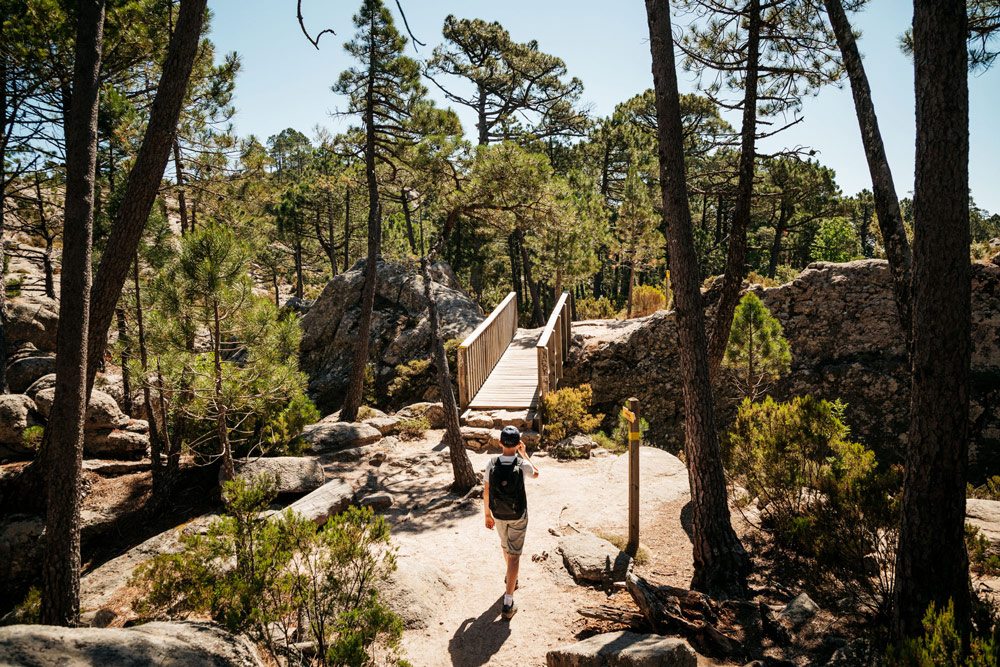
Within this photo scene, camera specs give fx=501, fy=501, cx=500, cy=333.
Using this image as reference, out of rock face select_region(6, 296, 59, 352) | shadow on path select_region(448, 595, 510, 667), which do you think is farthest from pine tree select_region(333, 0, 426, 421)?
rock face select_region(6, 296, 59, 352)

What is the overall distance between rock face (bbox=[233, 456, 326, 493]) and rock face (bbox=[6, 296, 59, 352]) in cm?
1230

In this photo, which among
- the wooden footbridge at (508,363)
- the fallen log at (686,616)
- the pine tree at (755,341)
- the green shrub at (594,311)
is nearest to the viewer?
the fallen log at (686,616)

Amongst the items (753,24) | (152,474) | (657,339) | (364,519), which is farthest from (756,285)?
(152,474)

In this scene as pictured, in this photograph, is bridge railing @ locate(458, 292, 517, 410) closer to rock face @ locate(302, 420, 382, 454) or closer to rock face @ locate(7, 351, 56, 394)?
rock face @ locate(302, 420, 382, 454)

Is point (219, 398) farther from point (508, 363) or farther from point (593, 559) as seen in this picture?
point (508, 363)

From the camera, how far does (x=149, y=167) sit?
14.3 ft

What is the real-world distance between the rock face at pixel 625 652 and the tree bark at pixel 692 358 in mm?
1519

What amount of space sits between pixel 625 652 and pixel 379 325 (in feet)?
43.9

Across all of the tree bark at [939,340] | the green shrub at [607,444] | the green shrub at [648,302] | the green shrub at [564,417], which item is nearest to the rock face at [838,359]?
the green shrub at [607,444]

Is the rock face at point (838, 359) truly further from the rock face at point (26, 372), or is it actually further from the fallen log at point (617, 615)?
the rock face at point (26, 372)

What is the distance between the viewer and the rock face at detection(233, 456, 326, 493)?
6980 millimetres

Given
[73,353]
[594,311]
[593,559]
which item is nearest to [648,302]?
[594,311]

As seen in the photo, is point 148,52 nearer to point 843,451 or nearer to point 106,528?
point 106,528

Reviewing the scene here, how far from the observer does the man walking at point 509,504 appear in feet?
13.6
